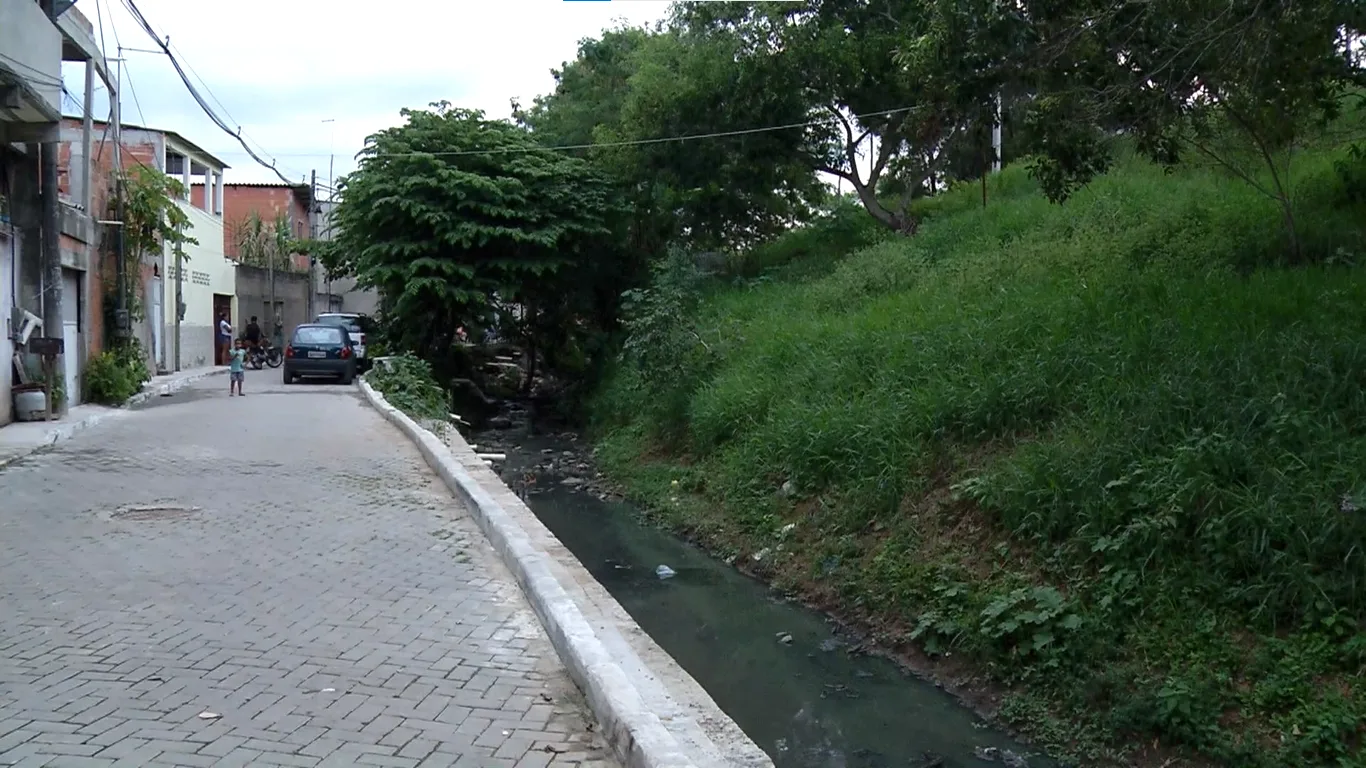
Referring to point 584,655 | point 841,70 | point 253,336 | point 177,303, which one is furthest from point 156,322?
point 584,655

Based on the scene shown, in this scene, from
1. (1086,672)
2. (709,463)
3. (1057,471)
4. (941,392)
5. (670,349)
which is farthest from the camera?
(670,349)

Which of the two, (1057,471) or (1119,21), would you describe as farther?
(1119,21)

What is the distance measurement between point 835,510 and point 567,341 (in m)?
18.3

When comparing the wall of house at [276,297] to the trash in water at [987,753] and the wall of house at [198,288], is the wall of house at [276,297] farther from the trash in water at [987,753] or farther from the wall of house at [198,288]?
the trash in water at [987,753]

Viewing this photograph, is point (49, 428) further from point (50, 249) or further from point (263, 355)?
point (263, 355)

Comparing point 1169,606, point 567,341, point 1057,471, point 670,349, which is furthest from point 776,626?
point 567,341

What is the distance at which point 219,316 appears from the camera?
1387 inches

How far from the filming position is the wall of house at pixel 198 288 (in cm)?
2842

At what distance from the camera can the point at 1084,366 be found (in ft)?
35.5

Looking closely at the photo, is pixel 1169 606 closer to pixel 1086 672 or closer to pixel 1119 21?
pixel 1086 672

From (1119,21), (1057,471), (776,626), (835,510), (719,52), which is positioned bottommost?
(776,626)

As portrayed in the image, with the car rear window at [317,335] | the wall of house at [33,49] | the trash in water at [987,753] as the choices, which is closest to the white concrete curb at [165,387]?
the car rear window at [317,335]

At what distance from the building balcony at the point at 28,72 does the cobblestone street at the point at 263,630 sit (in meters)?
5.00

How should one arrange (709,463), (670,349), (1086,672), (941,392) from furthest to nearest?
1. (670,349)
2. (709,463)
3. (941,392)
4. (1086,672)
